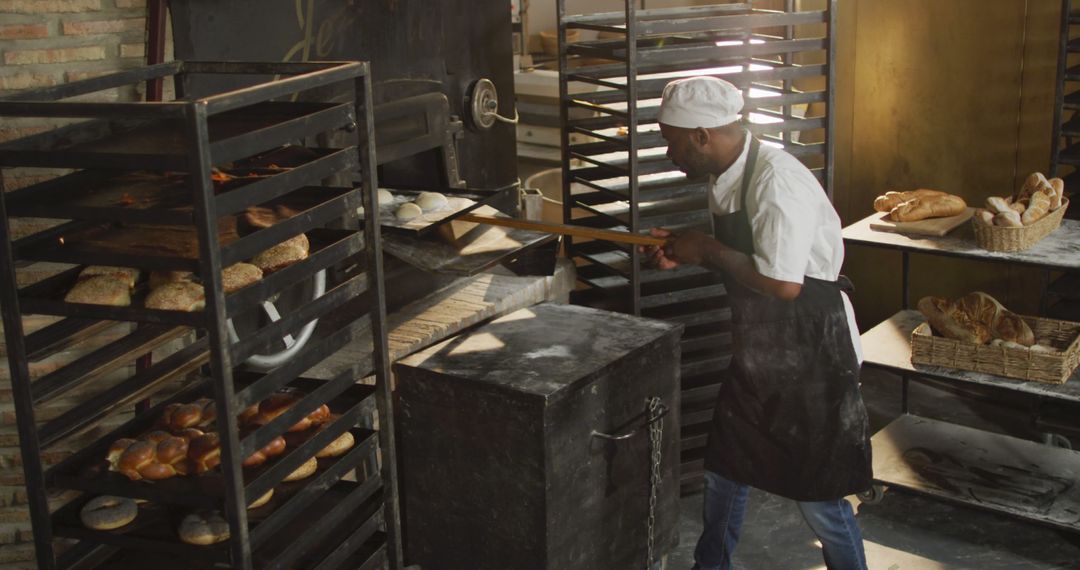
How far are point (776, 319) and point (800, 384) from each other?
0.71 feet

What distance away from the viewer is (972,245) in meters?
4.31

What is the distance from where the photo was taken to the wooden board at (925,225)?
4.44m

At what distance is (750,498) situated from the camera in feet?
15.7

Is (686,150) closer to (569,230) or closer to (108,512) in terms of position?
(569,230)

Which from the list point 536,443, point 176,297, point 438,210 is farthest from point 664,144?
point 176,297

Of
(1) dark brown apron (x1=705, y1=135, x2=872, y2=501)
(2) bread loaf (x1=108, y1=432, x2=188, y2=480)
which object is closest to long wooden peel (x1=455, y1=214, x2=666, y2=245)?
(1) dark brown apron (x1=705, y1=135, x2=872, y2=501)

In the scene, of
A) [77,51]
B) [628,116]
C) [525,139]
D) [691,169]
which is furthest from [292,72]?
[525,139]

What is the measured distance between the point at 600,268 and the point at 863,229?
1100mm

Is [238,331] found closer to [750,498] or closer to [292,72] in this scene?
[292,72]

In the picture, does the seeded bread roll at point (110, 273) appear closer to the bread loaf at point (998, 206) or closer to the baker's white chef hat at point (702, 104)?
the baker's white chef hat at point (702, 104)

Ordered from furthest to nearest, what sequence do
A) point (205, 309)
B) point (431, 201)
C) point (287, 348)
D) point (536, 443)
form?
point (431, 201)
point (287, 348)
point (536, 443)
point (205, 309)

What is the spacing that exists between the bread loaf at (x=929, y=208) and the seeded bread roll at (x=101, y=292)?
312 centimetres

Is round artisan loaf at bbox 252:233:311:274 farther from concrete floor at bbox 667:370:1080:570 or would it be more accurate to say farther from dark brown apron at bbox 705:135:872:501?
concrete floor at bbox 667:370:1080:570

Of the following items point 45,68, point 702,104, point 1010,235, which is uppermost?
point 45,68
